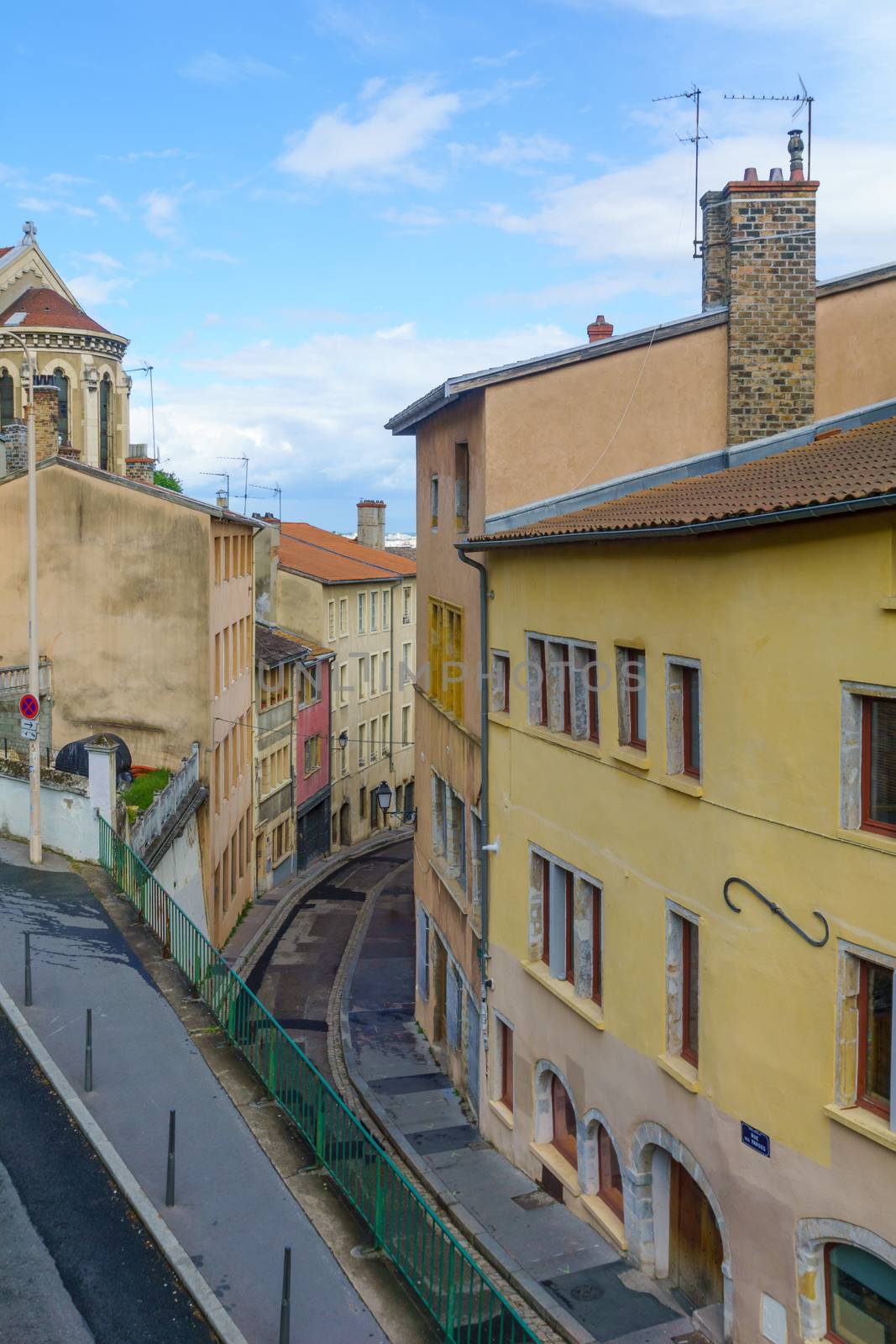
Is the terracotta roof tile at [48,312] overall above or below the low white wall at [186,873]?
above

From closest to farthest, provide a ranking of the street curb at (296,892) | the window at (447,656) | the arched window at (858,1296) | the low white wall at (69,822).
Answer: the arched window at (858,1296) < the low white wall at (69,822) < the window at (447,656) < the street curb at (296,892)

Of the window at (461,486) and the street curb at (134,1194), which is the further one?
the window at (461,486)

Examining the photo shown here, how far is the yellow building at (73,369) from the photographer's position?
59.7 meters

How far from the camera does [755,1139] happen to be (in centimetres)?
1366

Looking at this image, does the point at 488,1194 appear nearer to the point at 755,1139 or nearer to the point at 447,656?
the point at 755,1139

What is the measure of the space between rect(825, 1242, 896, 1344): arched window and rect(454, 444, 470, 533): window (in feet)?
45.1

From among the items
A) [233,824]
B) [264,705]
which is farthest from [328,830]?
[233,824]

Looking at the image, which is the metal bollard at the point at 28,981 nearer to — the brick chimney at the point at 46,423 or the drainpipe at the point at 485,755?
the drainpipe at the point at 485,755

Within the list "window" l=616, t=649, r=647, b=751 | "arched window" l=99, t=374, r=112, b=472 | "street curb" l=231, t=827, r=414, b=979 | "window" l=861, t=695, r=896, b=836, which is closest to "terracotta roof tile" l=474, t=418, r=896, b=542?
"window" l=616, t=649, r=647, b=751

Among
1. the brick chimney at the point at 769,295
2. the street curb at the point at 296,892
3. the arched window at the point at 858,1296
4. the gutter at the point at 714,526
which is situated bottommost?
the street curb at the point at 296,892

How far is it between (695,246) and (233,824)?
2150 centimetres

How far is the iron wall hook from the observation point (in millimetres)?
12570

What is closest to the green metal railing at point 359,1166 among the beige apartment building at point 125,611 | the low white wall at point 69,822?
the low white wall at point 69,822

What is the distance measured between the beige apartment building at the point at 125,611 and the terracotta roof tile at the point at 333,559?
58.3 feet
